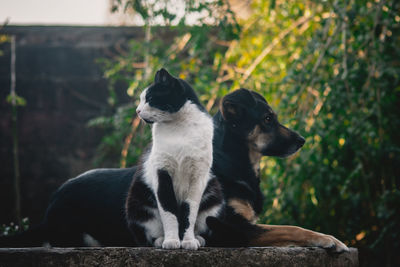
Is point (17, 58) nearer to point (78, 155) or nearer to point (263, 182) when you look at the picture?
point (78, 155)

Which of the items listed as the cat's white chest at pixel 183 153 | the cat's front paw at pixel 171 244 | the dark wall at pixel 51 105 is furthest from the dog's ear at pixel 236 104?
the dark wall at pixel 51 105

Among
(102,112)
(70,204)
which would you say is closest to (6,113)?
(102,112)

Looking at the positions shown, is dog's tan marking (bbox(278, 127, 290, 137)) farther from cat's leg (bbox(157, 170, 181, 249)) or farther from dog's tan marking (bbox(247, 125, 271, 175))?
cat's leg (bbox(157, 170, 181, 249))

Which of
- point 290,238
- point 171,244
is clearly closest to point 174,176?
point 171,244

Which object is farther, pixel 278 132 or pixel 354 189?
pixel 354 189

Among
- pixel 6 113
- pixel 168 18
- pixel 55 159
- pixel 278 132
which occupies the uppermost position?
pixel 168 18

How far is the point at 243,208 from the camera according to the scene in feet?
6.91

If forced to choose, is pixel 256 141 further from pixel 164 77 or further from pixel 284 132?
pixel 164 77

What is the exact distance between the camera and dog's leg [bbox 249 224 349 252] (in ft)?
6.28

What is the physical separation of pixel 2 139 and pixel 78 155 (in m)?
0.86

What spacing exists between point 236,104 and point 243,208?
0.50 meters

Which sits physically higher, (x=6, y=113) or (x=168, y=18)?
(x=168, y=18)

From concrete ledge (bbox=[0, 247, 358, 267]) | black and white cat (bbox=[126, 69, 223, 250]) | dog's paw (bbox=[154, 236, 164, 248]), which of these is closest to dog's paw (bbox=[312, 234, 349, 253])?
concrete ledge (bbox=[0, 247, 358, 267])

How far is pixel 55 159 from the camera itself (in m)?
5.15
